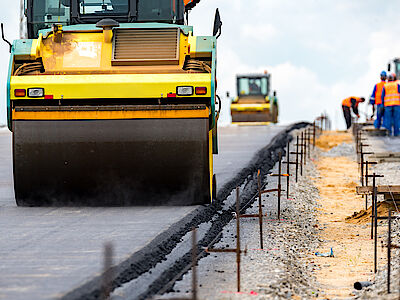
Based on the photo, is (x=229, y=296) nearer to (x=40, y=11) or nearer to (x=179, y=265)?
(x=179, y=265)

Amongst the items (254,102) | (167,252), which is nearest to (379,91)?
(167,252)

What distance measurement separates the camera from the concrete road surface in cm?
668

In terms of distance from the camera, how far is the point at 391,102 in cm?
2364

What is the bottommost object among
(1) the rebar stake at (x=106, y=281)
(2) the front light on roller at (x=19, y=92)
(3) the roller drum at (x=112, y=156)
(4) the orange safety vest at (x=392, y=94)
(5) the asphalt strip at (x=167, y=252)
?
(5) the asphalt strip at (x=167, y=252)

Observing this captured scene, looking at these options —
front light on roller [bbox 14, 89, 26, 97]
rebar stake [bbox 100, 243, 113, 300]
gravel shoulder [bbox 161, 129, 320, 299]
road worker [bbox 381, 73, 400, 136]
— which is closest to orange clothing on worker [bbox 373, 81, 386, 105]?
road worker [bbox 381, 73, 400, 136]

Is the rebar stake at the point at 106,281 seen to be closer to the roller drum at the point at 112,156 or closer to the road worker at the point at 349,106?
the roller drum at the point at 112,156

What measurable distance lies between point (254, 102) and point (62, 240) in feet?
111

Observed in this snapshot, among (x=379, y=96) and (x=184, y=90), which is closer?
(x=184, y=90)

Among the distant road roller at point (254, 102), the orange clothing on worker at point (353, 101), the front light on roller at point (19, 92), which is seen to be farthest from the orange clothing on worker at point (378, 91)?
the distant road roller at point (254, 102)

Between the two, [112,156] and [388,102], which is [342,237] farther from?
[388,102]

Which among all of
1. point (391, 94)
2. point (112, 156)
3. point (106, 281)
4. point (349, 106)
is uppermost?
point (391, 94)

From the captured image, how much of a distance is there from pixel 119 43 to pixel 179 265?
418 centimetres

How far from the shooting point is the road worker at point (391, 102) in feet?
77.0

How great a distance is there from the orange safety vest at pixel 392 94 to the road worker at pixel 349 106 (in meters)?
10.0
